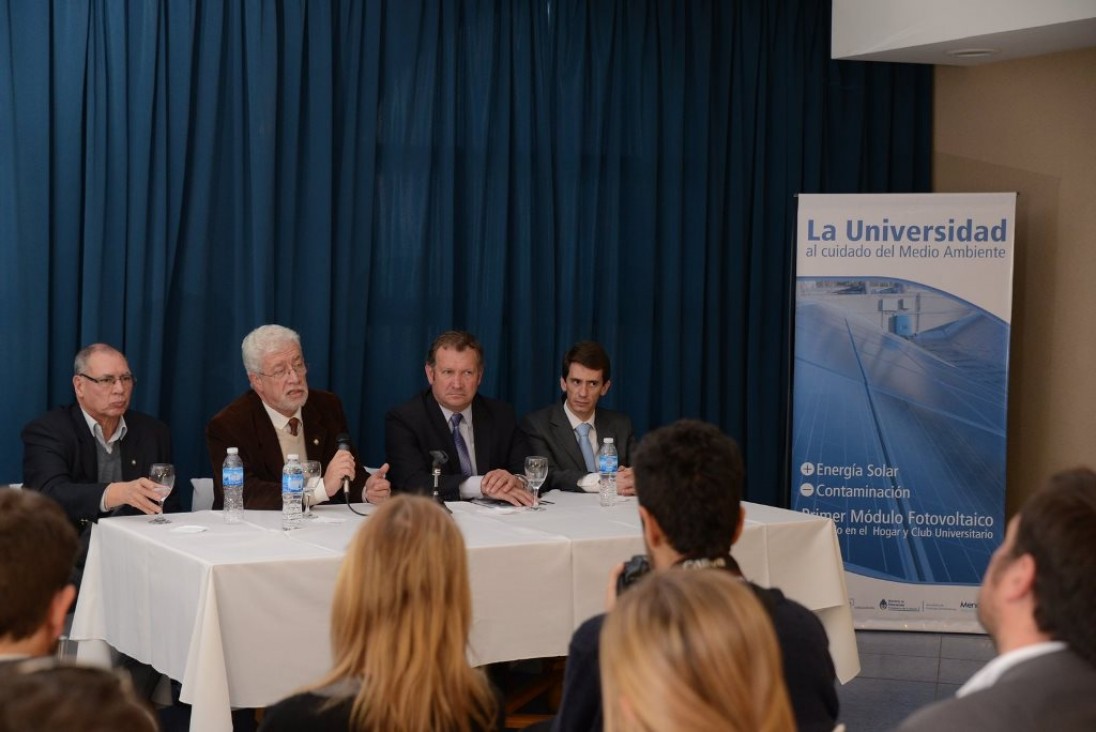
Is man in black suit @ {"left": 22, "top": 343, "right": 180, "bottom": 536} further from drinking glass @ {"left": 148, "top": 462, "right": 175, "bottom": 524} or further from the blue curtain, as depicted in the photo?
the blue curtain

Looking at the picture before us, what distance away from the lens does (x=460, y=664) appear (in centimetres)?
220

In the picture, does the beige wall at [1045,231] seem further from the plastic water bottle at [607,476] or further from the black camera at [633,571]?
the black camera at [633,571]

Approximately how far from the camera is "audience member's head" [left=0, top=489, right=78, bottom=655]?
1765mm

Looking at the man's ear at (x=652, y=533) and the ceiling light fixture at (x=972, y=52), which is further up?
the ceiling light fixture at (x=972, y=52)

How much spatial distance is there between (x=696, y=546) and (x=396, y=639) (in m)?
0.66

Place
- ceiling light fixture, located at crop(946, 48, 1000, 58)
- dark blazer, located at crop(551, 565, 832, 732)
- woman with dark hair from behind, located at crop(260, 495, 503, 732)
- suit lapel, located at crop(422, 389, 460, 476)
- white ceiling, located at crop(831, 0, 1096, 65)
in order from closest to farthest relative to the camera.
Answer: woman with dark hair from behind, located at crop(260, 495, 503, 732) < dark blazer, located at crop(551, 565, 832, 732) < suit lapel, located at crop(422, 389, 460, 476) < white ceiling, located at crop(831, 0, 1096, 65) < ceiling light fixture, located at crop(946, 48, 1000, 58)

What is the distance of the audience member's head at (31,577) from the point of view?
5.79ft

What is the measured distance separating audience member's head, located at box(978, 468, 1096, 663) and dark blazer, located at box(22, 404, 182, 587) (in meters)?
3.33

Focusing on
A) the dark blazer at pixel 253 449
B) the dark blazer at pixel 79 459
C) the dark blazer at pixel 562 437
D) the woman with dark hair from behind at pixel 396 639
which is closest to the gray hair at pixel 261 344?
the dark blazer at pixel 253 449

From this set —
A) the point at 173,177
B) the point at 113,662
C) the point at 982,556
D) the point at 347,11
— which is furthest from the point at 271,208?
the point at 982,556

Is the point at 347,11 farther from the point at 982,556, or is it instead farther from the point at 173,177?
the point at 982,556

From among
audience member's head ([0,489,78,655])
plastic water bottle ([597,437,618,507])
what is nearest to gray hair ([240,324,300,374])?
plastic water bottle ([597,437,618,507])

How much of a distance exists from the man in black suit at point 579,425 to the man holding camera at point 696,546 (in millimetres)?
2818

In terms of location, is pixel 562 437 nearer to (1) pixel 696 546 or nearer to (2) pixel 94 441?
(2) pixel 94 441
